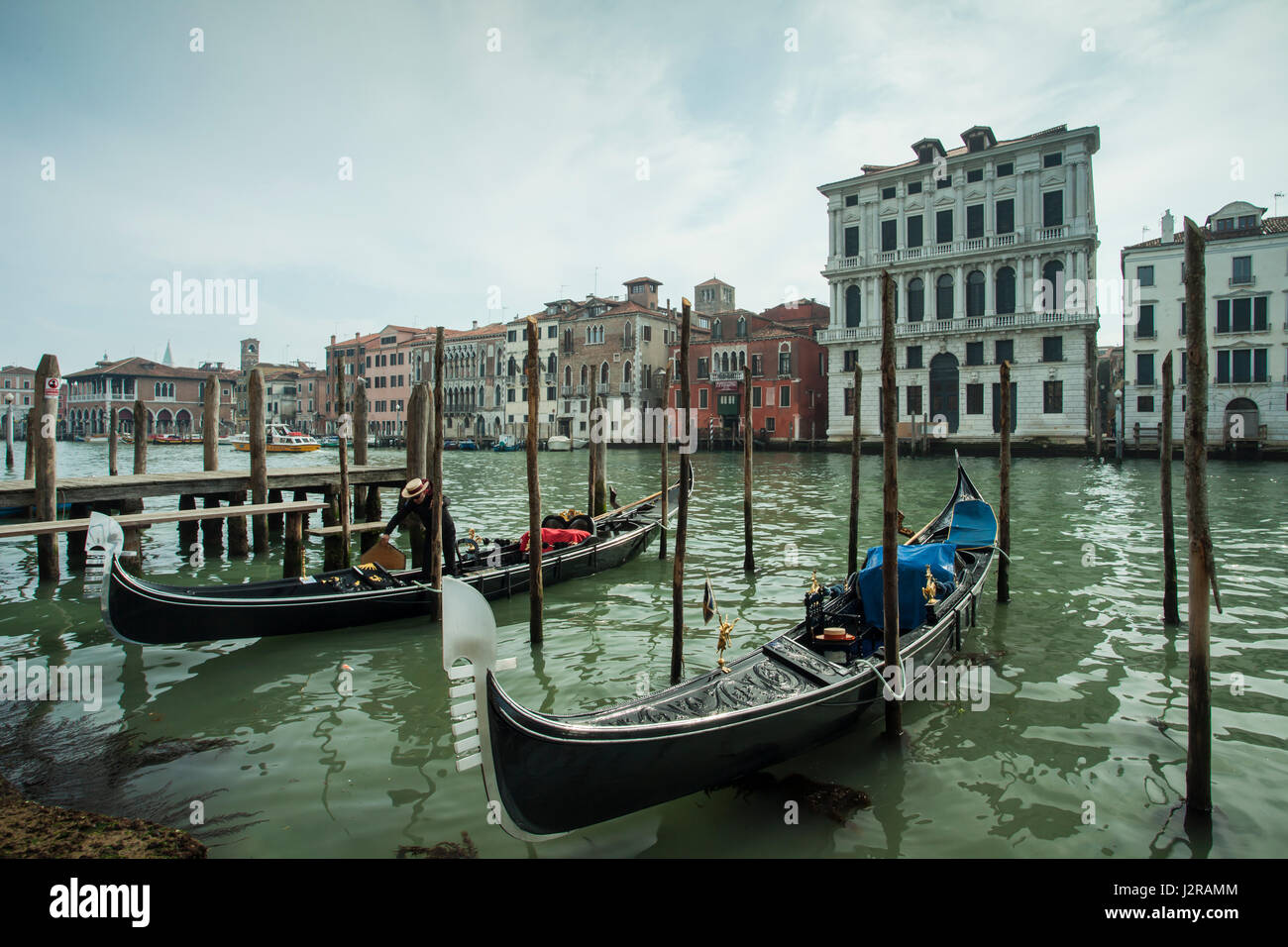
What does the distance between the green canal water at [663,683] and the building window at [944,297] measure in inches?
1140

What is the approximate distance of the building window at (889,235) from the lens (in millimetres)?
37719

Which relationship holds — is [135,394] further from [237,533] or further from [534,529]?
[534,529]

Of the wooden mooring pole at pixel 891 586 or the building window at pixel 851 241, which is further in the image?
the building window at pixel 851 241

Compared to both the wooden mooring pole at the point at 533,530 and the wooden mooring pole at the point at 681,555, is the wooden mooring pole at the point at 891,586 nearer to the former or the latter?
the wooden mooring pole at the point at 681,555

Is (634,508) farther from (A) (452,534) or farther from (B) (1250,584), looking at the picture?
(B) (1250,584)

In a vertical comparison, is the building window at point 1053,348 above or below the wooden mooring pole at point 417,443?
above

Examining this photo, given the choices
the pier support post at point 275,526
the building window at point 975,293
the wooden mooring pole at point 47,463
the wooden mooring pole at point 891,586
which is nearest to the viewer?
the wooden mooring pole at point 891,586

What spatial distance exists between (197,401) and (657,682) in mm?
76527

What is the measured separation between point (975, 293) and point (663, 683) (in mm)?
35307

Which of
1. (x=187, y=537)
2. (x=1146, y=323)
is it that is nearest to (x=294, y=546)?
(x=187, y=537)

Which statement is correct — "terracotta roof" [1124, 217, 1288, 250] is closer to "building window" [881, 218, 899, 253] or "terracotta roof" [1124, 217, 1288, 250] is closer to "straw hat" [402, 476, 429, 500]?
"building window" [881, 218, 899, 253]

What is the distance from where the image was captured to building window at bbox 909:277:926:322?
1455 inches

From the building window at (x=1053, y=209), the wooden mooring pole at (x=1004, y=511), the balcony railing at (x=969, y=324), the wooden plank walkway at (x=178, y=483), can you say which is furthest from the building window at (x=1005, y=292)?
the wooden plank walkway at (x=178, y=483)
